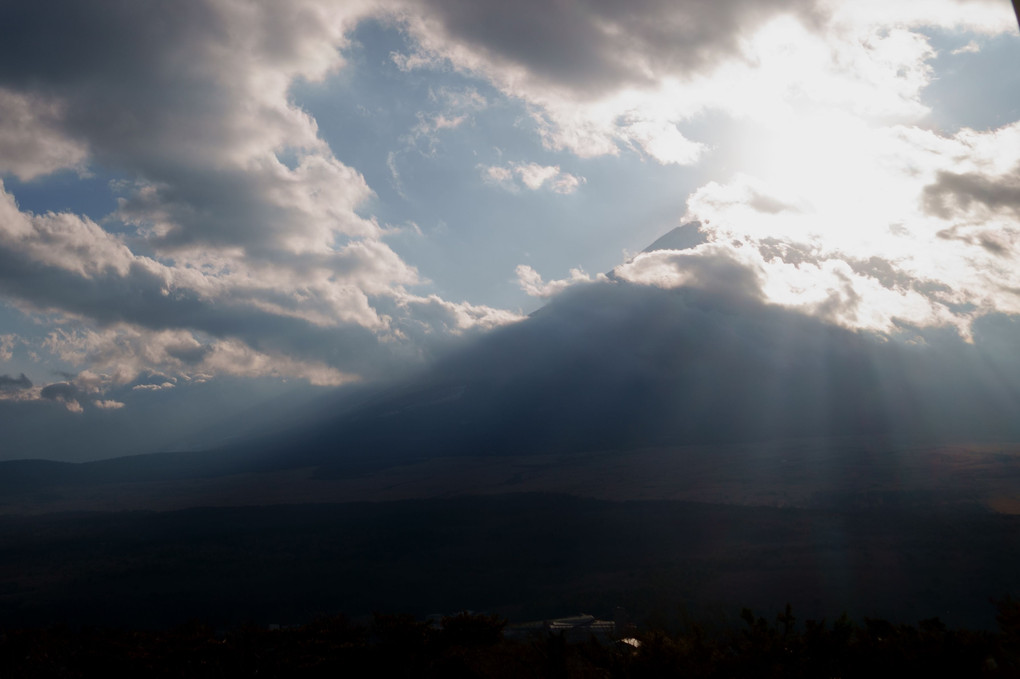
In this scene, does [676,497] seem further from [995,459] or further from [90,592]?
[90,592]

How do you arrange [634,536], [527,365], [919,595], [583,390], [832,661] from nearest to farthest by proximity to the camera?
[832,661]
[919,595]
[634,536]
[583,390]
[527,365]

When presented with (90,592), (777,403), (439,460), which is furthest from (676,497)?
(777,403)

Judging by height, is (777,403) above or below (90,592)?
above

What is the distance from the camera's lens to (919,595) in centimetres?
2706

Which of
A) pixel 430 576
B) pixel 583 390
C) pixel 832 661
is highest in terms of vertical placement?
pixel 583 390

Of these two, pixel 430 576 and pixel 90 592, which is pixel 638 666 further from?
pixel 90 592

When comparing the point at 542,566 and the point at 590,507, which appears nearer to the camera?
the point at 542,566

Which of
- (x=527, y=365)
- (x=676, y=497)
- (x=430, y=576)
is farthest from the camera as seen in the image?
(x=527, y=365)

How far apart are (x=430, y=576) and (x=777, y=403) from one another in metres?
110

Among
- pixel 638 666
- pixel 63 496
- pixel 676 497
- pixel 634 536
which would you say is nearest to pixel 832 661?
pixel 638 666

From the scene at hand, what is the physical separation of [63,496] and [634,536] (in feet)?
380

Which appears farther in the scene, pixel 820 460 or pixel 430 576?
pixel 820 460

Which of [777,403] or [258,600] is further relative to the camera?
[777,403]

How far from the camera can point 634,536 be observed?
145 ft
